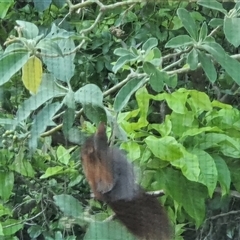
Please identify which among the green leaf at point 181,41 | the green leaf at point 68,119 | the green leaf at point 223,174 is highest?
the green leaf at point 181,41

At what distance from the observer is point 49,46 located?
0.55 meters

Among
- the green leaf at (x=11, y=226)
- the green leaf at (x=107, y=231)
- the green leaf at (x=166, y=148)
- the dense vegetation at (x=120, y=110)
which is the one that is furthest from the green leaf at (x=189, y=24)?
the green leaf at (x=11, y=226)

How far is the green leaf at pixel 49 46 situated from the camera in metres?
0.54

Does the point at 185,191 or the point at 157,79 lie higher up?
the point at 157,79

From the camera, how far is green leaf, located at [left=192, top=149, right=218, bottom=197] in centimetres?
67

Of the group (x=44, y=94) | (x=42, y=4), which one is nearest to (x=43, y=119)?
(x=44, y=94)

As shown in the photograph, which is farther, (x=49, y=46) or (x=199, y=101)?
(x=199, y=101)

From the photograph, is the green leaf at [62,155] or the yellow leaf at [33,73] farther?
the green leaf at [62,155]

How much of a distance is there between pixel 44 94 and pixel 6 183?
182 millimetres

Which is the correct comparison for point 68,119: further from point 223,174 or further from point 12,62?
point 223,174

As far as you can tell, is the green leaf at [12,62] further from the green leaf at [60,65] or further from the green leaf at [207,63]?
the green leaf at [207,63]

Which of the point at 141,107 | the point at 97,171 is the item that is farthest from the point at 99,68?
the point at 97,171

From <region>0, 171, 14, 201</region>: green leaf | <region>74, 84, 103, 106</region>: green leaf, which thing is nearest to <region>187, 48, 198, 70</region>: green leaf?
<region>74, 84, 103, 106</region>: green leaf

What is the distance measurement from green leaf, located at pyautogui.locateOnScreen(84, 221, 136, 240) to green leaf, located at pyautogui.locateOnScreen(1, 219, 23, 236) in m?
0.10
